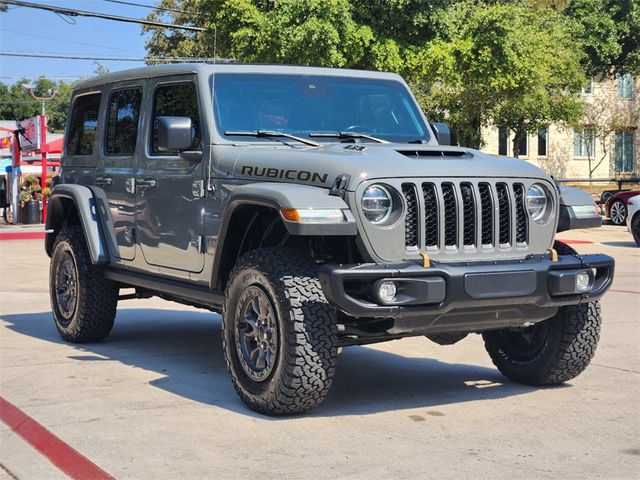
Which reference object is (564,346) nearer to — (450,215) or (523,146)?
(450,215)

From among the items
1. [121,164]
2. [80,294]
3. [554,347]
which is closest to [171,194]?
[121,164]

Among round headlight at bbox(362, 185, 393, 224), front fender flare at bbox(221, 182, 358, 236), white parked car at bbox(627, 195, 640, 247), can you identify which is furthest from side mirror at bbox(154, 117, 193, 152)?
white parked car at bbox(627, 195, 640, 247)

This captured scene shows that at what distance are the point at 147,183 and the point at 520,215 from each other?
110 inches

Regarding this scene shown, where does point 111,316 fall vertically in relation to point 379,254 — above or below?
below

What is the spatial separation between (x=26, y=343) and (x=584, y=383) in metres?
4.48

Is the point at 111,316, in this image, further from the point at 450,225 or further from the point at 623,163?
the point at 623,163

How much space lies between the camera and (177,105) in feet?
24.5

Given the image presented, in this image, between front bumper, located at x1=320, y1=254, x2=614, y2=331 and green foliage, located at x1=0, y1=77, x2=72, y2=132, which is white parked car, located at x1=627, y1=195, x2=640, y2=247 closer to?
front bumper, located at x1=320, y1=254, x2=614, y2=331

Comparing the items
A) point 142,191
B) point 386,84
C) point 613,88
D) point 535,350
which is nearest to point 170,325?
point 142,191

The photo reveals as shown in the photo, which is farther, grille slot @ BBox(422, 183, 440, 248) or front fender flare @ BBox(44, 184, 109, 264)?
front fender flare @ BBox(44, 184, 109, 264)

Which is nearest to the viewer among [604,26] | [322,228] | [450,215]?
[322,228]

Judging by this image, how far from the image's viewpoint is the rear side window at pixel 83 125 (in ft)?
28.8

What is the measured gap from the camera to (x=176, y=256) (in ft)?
23.8

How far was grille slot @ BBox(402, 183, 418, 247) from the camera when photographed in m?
5.86
